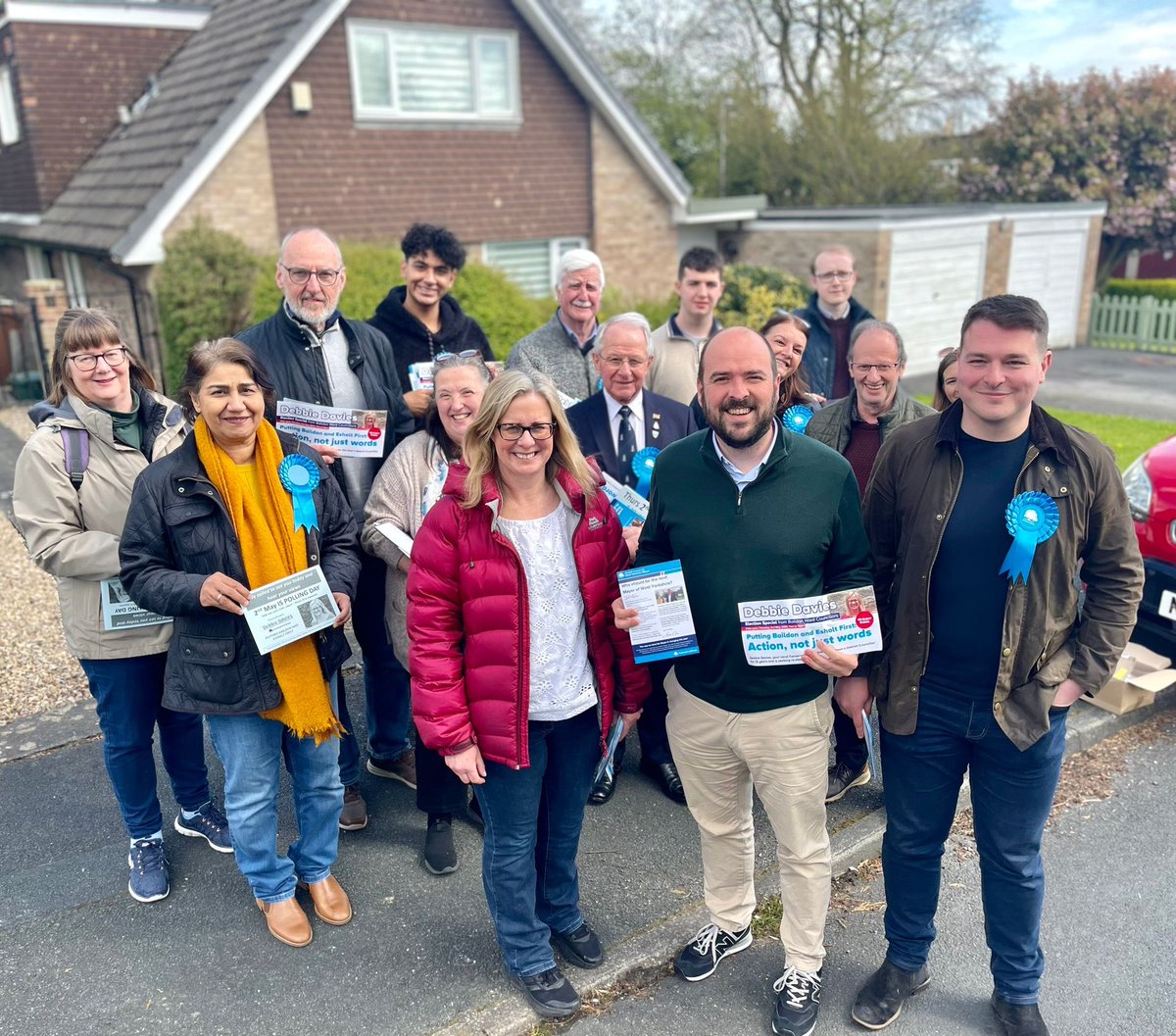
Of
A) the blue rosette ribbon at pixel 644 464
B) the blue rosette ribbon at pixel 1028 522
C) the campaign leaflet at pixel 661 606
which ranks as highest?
the blue rosette ribbon at pixel 1028 522

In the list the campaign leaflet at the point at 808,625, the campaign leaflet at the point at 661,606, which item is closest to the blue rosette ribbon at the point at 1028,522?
the campaign leaflet at the point at 808,625

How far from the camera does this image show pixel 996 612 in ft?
9.50

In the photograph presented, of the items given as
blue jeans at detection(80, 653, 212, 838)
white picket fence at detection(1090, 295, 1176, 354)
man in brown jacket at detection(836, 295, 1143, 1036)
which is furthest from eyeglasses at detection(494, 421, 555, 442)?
white picket fence at detection(1090, 295, 1176, 354)

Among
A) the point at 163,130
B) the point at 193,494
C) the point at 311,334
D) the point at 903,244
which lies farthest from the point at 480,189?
the point at 193,494

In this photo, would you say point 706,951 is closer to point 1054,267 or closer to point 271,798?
point 271,798

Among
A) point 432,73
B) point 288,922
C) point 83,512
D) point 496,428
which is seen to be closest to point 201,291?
point 432,73

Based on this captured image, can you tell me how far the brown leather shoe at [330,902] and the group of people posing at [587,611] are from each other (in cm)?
1

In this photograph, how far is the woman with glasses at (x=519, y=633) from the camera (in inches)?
117

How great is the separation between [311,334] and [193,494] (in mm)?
1118

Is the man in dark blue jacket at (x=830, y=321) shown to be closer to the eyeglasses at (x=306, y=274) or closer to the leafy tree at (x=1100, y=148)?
the eyeglasses at (x=306, y=274)

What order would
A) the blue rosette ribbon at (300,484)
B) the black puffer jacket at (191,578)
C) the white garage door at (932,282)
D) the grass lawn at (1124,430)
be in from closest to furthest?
1. the black puffer jacket at (191,578)
2. the blue rosette ribbon at (300,484)
3. the grass lawn at (1124,430)
4. the white garage door at (932,282)

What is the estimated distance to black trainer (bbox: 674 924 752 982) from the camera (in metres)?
3.41

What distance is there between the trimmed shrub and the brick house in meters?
0.53

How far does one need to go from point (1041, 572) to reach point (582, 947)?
2015 mm
